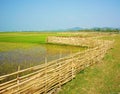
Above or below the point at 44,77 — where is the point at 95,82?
below

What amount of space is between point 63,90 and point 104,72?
347 cm

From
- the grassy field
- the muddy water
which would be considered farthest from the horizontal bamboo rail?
the grassy field

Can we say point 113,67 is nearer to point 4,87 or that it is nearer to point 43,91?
point 43,91

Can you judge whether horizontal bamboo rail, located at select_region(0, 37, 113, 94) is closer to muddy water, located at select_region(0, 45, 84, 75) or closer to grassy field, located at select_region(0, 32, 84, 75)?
muddy water, located at select_region(0, 45, 84, 75)

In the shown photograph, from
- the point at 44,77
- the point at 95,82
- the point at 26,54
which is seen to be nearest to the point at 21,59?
the point at 26,54

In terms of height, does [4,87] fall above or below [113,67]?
above

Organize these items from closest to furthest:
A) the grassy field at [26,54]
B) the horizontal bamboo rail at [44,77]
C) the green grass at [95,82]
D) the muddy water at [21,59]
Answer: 1. the horizontal bamboo rail at [44,77]
2. the green grass at [95,82]
3. the muddy water at [21,59]
4. the grassy field at [26,54]

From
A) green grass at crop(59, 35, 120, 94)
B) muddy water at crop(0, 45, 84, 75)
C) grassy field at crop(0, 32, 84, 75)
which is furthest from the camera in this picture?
grassy field at crop(0, 32, 84, 75)

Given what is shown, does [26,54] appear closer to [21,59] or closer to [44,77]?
[21,59]

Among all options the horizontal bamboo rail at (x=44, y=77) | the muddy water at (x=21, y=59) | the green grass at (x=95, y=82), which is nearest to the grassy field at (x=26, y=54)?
the muddy water at (x=21, y=59)

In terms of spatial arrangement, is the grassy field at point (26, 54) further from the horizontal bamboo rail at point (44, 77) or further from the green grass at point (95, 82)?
the green grass at point (95, 82)

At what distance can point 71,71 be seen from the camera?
8.97 meters

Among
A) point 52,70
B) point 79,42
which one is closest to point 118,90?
point 52,70

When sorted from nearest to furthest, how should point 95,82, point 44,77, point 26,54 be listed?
point 44,77
point 95,82
point 26,54
